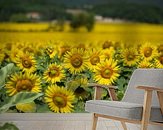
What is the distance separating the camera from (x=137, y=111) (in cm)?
312

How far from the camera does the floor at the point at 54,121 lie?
4.09 meters

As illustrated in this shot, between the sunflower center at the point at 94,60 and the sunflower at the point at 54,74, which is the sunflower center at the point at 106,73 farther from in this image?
the sunflower at the point at 54,74

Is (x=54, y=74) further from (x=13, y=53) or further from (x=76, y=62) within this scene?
(x=13, y=53)

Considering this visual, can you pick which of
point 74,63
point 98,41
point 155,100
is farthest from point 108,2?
point 155,100

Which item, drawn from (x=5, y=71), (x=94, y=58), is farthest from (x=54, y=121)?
(x=5, y=71)

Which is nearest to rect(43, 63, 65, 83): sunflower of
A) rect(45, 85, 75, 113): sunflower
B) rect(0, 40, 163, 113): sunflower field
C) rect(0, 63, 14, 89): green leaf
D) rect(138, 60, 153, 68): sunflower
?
rect(0, 40, 163, 113): sunflower field

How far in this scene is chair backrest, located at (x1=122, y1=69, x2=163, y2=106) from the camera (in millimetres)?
3643

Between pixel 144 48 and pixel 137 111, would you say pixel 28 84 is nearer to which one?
pixel 144 48

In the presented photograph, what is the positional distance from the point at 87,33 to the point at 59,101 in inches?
31.4

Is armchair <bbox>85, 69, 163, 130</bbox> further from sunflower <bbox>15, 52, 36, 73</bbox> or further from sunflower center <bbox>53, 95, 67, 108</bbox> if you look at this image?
sunflower <bbox>15, 52, 36, 73</bbox>

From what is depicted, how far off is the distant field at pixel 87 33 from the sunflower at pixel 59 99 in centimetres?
65

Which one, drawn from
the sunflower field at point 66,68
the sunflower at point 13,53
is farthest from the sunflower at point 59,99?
the sunflower at point 13,53

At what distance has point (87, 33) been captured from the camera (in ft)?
15.2

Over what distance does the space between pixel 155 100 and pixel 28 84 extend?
1196mm
